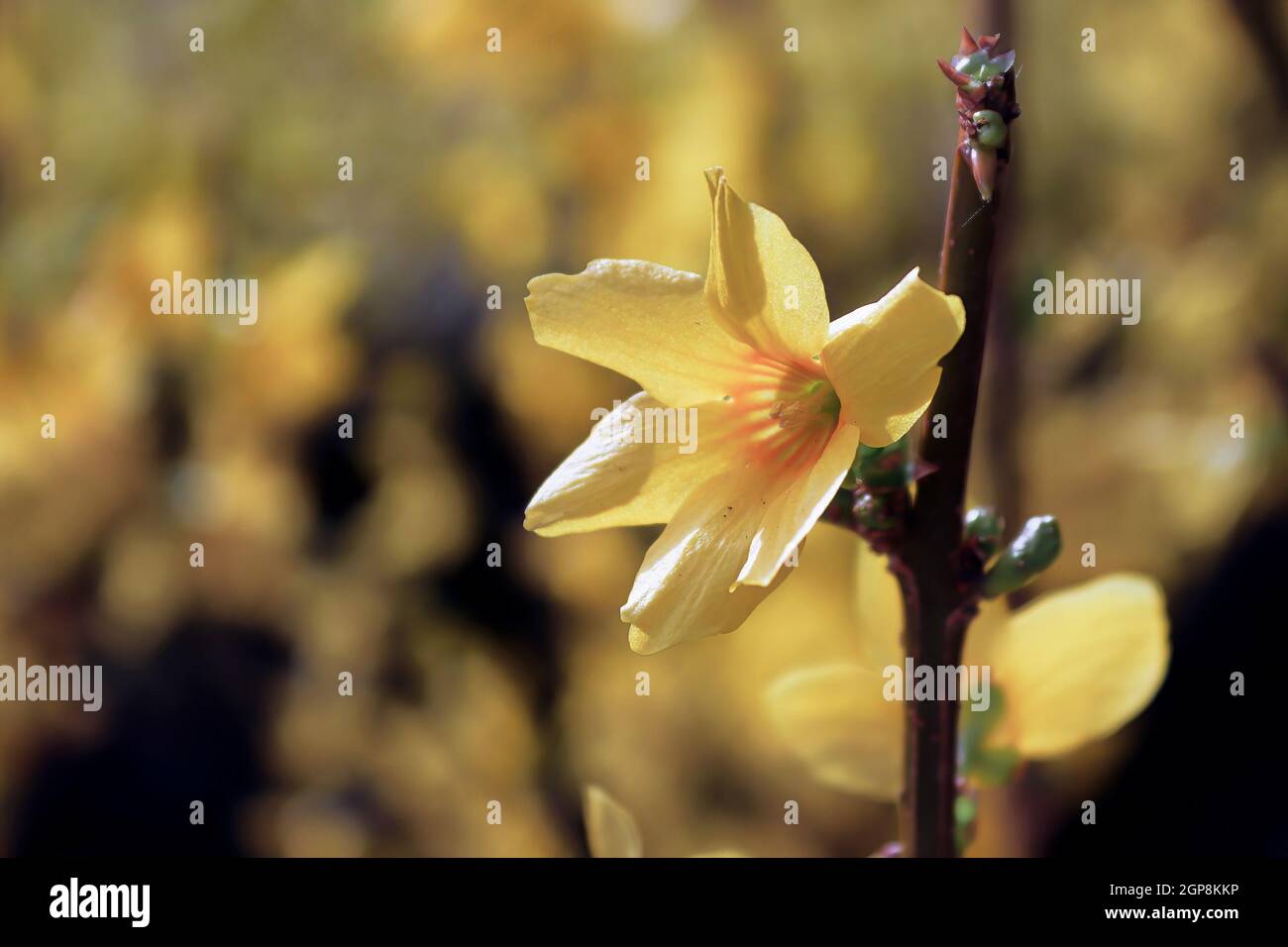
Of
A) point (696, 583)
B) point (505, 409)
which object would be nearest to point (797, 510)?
point (696, 583)

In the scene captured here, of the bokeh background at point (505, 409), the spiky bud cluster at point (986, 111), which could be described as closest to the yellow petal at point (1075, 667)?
the spiky bud cluster at point (986, 111)

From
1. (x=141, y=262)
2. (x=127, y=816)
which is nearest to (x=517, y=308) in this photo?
(x=141, y=262)

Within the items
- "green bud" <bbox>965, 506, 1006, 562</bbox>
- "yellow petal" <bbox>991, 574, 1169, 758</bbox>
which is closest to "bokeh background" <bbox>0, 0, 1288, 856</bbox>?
"yellow petal" <bbox>991, 574, 1169, 758</bbox>

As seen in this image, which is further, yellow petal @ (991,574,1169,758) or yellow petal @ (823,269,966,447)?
yellow petal @ (991,574,1169,758)

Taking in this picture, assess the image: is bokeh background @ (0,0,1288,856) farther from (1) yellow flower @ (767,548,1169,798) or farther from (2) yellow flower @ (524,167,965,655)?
(2) yellow flower @ (524,167,965,655)

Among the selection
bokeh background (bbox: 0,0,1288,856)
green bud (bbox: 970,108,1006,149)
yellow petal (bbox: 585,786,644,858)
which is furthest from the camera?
bokeh background (bbox: 0,0,1288,856)

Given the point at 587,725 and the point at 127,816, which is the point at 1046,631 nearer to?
the point at 587,725

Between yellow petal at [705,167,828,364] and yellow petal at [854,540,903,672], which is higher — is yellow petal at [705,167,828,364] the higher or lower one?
the higher one
